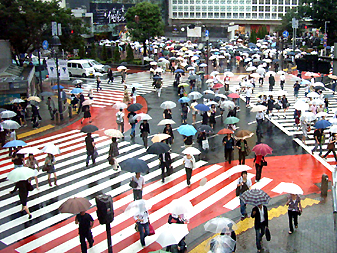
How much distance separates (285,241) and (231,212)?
245 cm

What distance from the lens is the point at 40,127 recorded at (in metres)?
24.0

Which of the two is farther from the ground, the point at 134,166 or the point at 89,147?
the point at 134,166

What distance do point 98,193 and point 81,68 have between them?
2886cm

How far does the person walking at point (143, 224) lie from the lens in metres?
10.6

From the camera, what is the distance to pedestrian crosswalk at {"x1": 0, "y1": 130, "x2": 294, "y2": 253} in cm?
1162

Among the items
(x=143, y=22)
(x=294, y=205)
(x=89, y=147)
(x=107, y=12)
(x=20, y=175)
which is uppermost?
(x=107, y=12)

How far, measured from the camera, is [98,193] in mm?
14883

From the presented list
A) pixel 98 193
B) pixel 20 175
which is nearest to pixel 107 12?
pixel 98 193

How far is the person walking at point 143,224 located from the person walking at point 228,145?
23.4 feet

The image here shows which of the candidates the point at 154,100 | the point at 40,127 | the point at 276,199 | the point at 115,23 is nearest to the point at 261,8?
the point at 115,23

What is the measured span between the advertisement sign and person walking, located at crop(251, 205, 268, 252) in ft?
227

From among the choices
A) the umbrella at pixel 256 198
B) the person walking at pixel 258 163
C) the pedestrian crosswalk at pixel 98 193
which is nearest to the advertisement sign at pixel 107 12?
the pedestrian crosswalk at pixel 98 193

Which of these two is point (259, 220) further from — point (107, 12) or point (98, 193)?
point (107, 12)

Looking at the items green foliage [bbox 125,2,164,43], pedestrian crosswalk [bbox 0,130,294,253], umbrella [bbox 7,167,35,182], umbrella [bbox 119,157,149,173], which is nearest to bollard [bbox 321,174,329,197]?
pedestrian crosswalk [bbox 0,130,294,253]
